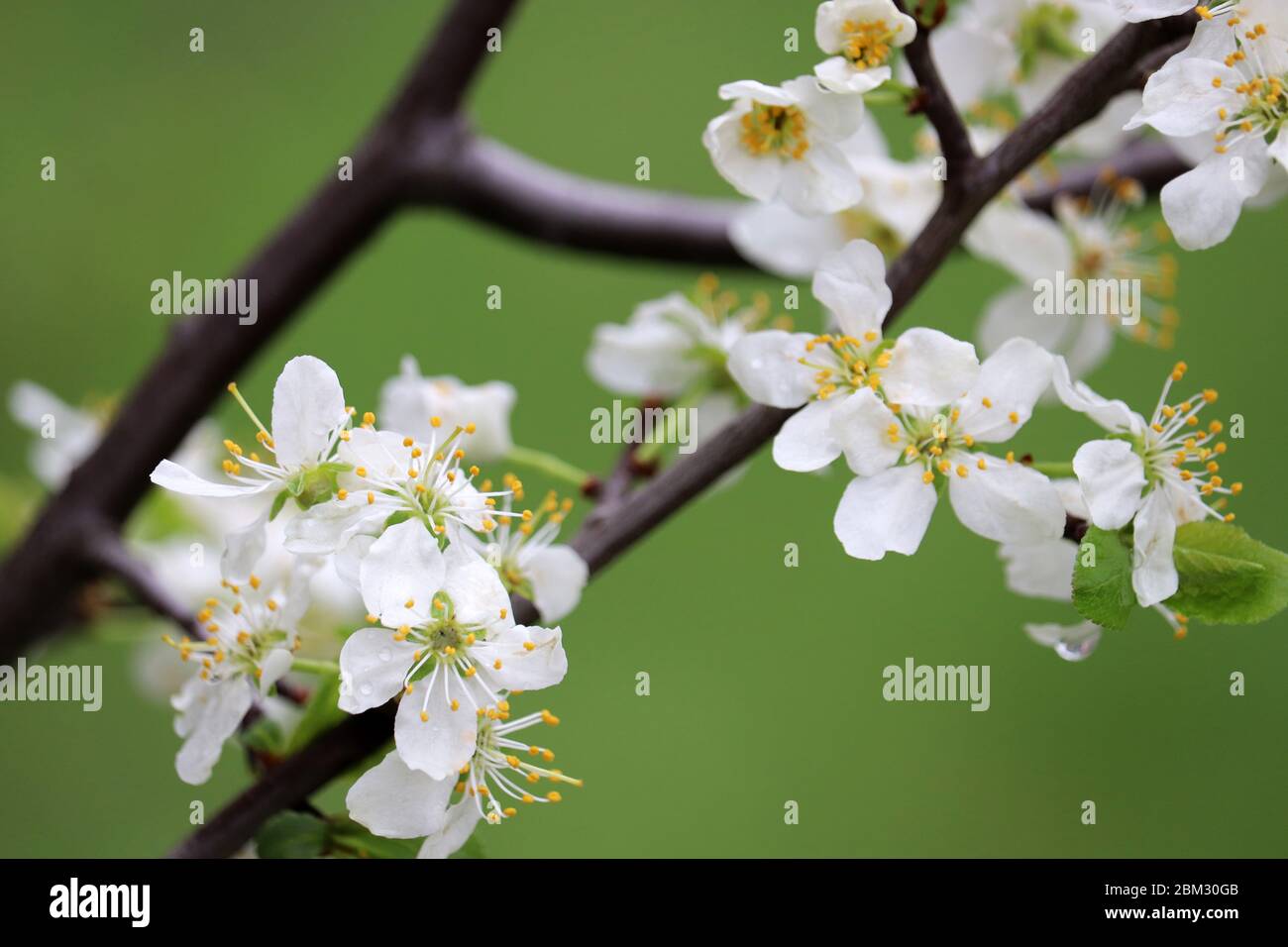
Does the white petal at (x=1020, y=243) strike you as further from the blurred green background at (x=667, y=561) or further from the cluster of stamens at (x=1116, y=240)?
the blurred green background at (x=667, y=561)

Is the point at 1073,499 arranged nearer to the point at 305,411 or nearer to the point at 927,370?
the point at 927,370

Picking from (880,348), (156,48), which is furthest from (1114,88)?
(156,48)

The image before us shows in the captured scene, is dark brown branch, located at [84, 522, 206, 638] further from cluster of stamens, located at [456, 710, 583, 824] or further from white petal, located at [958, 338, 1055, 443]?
white petal, located at [958, 338, 1055, 443]

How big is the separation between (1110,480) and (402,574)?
0.24 m

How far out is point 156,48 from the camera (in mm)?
2322

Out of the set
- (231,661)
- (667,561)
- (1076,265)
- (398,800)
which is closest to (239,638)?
(231,661)

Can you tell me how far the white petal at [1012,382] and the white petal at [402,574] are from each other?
20cm

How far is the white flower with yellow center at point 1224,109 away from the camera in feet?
1.60

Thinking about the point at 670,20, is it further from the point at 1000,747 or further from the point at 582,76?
the point at 1000,747

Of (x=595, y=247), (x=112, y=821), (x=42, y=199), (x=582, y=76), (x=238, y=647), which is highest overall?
(x=582, y=76)

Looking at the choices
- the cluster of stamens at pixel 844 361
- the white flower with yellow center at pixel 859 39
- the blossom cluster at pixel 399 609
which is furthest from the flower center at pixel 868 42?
the blossom cluster at pixel 399 609

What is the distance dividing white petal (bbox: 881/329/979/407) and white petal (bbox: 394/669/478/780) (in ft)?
0.61

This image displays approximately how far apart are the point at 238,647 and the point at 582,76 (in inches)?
76.2

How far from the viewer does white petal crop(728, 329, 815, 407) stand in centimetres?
51
